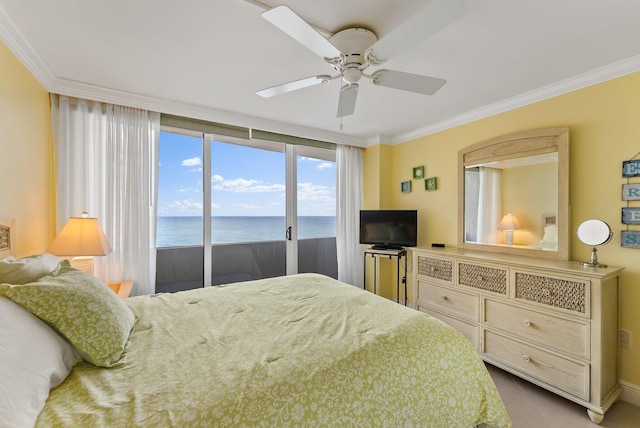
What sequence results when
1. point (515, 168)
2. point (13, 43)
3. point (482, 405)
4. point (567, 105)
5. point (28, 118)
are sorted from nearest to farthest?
point (482, 405) → point (13, 43) → point (28, 118) → point (567, 105) → point (515, 168)

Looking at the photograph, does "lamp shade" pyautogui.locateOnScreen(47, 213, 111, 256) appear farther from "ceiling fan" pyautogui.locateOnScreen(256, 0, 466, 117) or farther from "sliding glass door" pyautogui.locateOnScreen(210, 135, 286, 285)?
"ceiling fan" pyautogui.locateOnScreen(256, 0, 466, 117)

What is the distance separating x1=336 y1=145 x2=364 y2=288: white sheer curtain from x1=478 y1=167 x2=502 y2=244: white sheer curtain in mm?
1679

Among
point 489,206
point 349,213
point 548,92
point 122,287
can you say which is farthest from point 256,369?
point 349,213

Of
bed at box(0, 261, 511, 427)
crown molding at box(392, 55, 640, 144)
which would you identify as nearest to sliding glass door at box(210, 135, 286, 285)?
bed at box(0, 261, 511, 427)

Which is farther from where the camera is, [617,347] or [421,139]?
[421,139]

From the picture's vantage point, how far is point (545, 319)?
2.11 metres

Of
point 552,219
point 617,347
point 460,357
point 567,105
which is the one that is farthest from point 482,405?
point 567,105

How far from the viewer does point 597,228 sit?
2.09m

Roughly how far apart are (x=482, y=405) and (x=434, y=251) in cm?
180

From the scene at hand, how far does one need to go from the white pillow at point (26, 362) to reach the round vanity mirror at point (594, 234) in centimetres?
308

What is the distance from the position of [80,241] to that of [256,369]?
6.15 ft

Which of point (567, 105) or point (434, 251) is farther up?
point (567, 105)

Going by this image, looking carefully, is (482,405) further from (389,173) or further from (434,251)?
(389,173)

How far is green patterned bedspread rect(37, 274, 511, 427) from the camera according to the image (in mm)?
875
